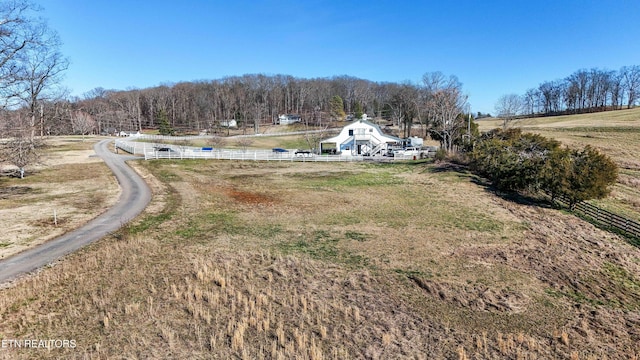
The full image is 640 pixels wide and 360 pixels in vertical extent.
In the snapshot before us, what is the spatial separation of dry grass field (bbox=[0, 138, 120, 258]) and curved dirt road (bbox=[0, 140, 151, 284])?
1.69 feet

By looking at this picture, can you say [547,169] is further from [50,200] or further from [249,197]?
[50,200]

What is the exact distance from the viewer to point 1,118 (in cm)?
1667

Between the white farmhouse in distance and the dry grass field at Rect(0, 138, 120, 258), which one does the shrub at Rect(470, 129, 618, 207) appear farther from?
the white farmhouse in distance

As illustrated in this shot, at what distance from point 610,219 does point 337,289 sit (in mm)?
17266

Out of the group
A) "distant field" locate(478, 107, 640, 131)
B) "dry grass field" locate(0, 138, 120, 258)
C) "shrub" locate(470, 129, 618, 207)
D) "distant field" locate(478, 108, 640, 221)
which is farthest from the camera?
"distant field" locate(478, 107, 640, 131)

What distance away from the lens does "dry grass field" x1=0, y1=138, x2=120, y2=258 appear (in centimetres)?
1440

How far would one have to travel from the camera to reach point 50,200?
2083 centimetres

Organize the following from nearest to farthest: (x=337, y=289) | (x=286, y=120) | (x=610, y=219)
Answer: (x=337, y=289)
(x=610, y=219)
(x=286, y=120)

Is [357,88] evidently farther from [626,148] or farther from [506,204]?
[506,204]

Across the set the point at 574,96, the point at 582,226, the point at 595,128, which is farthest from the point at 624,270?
the point at 574,96

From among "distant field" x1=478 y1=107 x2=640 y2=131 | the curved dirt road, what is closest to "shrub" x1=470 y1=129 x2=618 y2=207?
the curved dirt road

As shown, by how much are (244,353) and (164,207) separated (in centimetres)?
1460

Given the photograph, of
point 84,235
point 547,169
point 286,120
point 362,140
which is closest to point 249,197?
point 84,235

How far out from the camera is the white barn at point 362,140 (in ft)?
173
